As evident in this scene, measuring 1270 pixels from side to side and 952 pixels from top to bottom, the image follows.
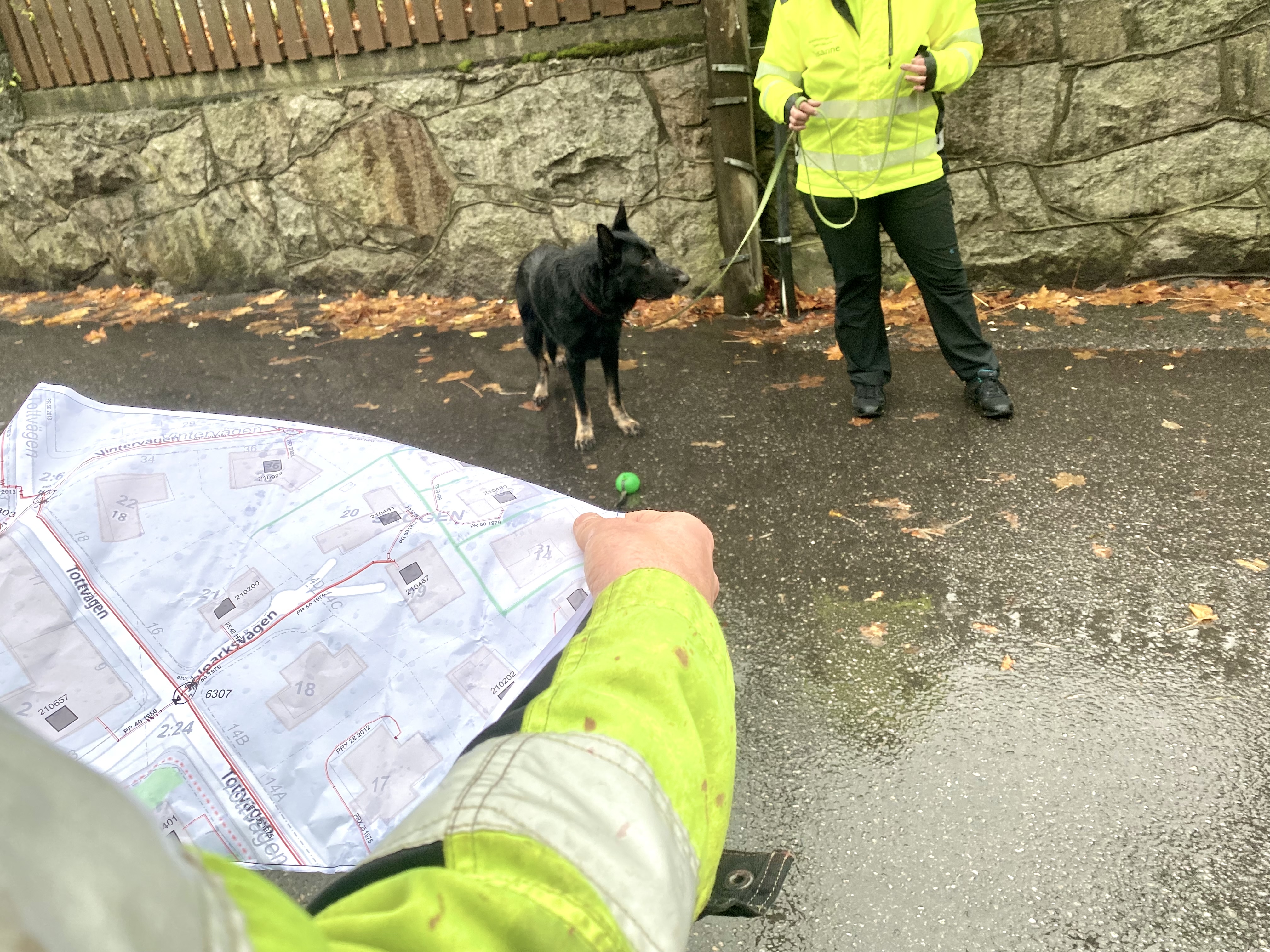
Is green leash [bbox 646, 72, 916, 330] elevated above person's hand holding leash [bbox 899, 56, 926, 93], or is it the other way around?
person's hand holding leash [bbox 899, 56, 926, 93]

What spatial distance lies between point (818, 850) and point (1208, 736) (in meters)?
1.16

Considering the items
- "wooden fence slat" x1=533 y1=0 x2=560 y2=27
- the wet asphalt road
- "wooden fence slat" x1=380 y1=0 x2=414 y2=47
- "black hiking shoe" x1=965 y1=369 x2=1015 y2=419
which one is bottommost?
the wet asphalt road

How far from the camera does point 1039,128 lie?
513 cm

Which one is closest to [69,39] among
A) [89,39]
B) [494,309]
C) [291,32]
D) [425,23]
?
[89,39]

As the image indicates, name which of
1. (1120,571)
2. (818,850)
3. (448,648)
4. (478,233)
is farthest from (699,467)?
(478,233)

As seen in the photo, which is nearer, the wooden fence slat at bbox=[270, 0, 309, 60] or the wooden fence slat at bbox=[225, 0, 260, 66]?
the wooden fence slat at bbox=[270, 0, 309, 60]

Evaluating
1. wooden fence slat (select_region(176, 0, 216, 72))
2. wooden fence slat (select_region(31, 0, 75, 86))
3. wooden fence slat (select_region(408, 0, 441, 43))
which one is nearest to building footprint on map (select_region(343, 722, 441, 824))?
wooden fence slat (select_region(408, 0, 441, 43))

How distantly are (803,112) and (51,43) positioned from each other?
6926 millimetres

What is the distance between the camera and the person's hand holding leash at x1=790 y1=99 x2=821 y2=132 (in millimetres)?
3725

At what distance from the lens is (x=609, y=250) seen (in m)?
3.95

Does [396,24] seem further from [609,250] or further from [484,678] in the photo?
[484,678]

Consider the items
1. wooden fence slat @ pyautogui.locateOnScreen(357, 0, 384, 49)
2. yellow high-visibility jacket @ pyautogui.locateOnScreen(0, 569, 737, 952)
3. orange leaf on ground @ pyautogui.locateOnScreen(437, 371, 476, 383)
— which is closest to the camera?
yellow high-visibility jacket @ pyautogui.locateOnScreen(0, 569, 737, 952)

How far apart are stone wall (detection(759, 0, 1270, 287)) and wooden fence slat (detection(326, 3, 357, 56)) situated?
4272 mm

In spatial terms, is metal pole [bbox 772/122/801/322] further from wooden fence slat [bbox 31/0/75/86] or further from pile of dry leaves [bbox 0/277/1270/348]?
wooden fence slat [bbox 31/0/75/86]
